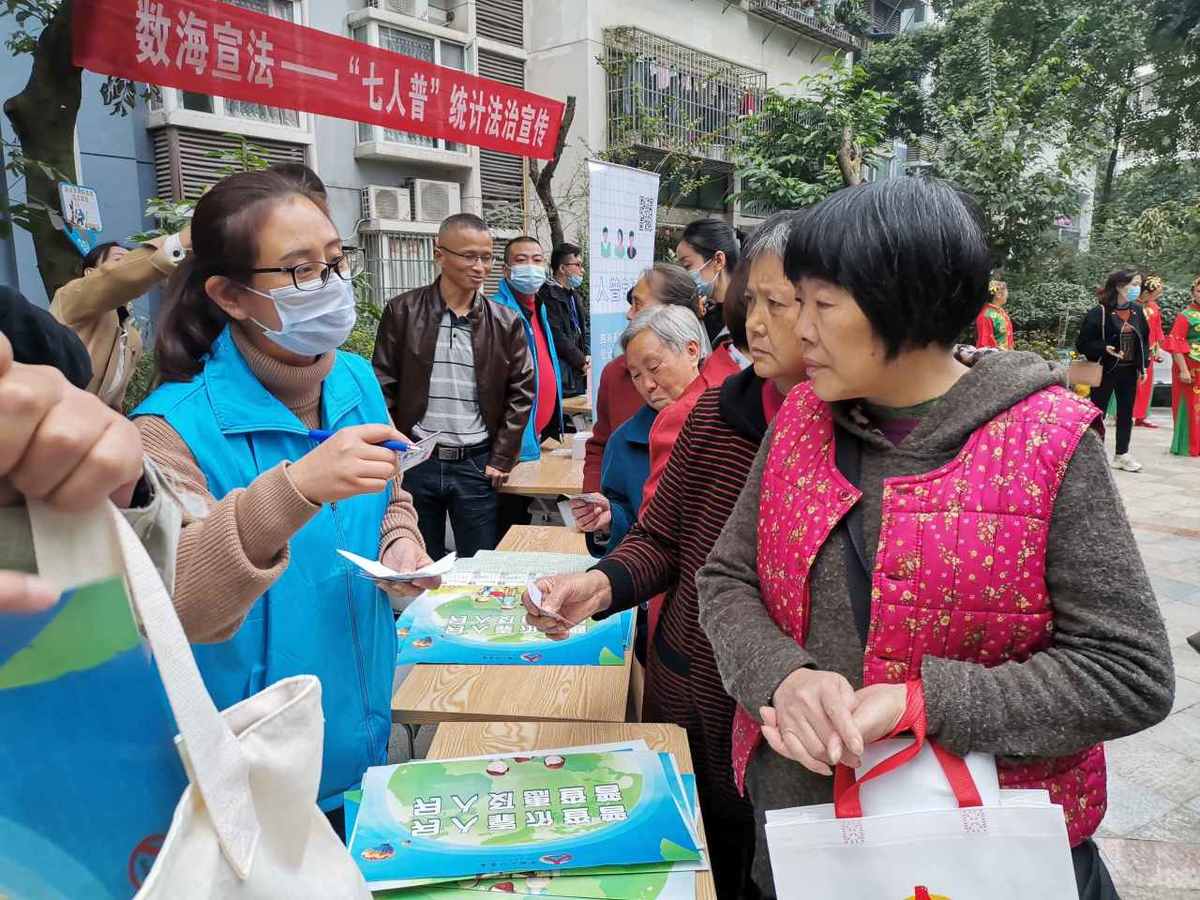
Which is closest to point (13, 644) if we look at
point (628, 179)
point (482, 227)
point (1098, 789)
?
point (1098, 789)

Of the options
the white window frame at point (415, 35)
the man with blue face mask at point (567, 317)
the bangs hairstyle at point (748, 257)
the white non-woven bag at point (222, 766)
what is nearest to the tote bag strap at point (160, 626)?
the white non-woven bag at point (222, 766)

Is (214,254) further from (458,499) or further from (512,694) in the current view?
(458,499)

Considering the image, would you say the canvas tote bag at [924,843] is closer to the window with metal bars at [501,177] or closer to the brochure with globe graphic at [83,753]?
the brochure with globe graphic at [83,753]

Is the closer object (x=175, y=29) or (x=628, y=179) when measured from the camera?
(x=175, y=29)

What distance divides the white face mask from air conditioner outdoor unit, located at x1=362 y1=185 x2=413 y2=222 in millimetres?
10107

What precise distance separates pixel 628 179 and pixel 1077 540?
4.22 metres

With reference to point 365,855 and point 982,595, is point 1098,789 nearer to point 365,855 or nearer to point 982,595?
point 982,595

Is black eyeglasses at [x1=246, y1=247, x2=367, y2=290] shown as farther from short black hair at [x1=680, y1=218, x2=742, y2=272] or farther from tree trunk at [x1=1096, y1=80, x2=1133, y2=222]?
tree trunk at [x1=1096, y1=80, x2=1133, y2=222]

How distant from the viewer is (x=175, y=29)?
3.75m

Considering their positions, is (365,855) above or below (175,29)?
below

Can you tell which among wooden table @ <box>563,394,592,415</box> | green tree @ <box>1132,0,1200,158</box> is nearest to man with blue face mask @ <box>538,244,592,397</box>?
wooden table @ <box>563,394,592,415</box>

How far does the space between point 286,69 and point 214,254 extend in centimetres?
342

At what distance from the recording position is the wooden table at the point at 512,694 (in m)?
1.73

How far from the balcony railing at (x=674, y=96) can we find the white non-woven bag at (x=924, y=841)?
13.1 meters
